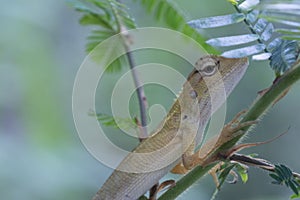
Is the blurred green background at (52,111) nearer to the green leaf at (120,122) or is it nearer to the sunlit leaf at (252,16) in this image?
the green leaf at (120,122)

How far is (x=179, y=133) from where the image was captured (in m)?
1.21

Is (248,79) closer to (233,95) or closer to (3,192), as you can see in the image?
(233,95)

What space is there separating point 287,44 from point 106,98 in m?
2.73

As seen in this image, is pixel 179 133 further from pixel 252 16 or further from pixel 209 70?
pixel 252 16

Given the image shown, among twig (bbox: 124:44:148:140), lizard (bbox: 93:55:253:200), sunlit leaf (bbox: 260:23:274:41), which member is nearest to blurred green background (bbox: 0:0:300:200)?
lizard (bbox: 93:55:253:200)

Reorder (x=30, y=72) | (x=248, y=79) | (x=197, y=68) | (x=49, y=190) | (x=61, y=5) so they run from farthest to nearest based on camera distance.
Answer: (x=61, y=5)
(x=248, y=79)
(x=30, y=72)
(x=49, y=190)
(x=197, y=68)

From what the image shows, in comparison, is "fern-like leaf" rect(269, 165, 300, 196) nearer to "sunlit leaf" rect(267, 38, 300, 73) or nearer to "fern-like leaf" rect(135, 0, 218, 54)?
"sunlit leaf" rect(267, 38, 300, 73)

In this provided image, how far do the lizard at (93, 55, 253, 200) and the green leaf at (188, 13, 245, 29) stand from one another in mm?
302

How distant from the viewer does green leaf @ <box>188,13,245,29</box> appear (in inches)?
30.9

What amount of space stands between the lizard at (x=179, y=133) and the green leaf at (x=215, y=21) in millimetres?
302

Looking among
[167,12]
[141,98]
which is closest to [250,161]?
[141,98]

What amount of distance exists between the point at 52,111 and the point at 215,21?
6.87 ft

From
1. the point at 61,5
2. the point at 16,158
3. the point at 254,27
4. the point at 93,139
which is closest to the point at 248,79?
the point at 61,5

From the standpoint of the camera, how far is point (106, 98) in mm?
3500
